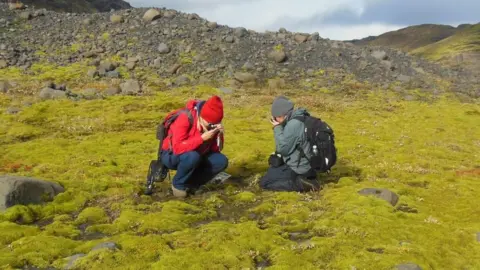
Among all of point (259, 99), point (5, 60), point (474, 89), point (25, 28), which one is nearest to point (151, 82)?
point (259, 99)

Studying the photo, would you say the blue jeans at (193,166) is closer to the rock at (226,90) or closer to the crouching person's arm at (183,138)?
the crouching person's arm at (183,138)

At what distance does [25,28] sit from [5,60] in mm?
6724

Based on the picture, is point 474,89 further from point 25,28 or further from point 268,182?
point 25,28

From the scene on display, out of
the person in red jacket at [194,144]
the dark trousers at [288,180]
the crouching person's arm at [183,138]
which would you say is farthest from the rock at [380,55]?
the crouching person's arm at [183,138]

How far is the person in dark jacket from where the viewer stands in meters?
13.7

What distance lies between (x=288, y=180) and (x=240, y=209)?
210 cm

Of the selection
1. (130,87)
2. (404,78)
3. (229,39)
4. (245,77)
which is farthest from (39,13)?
(404,78)

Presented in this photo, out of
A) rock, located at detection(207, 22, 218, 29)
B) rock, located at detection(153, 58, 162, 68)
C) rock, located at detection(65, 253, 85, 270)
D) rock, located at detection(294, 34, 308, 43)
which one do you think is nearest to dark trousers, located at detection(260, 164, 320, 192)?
rock, located at detection(65, 253, 85, 270)

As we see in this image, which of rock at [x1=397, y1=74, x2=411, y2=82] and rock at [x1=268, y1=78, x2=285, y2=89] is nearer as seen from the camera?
rock at [x1=268, y1=78, x2=285, y2=89]

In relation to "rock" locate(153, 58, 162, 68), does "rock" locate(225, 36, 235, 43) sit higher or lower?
higher

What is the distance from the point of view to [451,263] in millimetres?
10250

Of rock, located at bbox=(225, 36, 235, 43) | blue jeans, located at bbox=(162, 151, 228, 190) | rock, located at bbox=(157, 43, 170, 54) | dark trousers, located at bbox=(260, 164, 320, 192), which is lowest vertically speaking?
dark trousers, located at bbox=(260, 164, 320, 192)

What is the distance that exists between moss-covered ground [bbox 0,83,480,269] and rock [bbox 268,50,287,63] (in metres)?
18.1

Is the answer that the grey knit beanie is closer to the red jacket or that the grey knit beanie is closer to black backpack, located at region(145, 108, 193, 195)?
the red jacket
